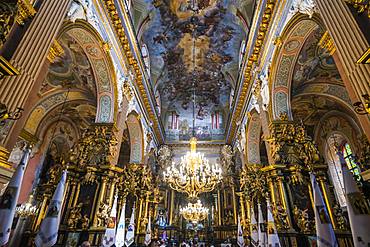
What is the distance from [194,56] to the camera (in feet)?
48.6

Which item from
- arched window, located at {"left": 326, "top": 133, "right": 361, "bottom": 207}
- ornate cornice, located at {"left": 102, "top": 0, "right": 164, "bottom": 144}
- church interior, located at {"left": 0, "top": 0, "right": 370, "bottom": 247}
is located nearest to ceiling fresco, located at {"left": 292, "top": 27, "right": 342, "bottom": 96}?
church interior, located at {"left": 0, "top": 0, "right": 370, "bottom": 247}

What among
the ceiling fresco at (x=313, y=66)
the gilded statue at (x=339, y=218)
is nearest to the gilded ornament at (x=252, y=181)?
the gilded statue at (x=339, y=218)

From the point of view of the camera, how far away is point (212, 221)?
15.9 m

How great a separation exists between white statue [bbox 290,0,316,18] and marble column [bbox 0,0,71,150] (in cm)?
579

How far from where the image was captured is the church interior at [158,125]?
3.70 meters

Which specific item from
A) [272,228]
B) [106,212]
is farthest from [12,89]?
[272,228]

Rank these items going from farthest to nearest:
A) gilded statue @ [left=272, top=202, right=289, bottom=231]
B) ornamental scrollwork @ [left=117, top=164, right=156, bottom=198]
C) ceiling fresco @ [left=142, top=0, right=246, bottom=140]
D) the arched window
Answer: the arched window → ceiling fresco @ [left=142, top=0, right=246, bottom=140] → ornamental scrollwork @ [left=117, top=164, right=156, bottom=198] → gilded statue @ [left=272, top=202, right=289, bottom=231]

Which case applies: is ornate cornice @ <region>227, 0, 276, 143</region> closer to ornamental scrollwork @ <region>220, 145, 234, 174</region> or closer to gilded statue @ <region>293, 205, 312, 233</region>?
ornamental scrollwork @ <region>220, 145, 234, 174</region>

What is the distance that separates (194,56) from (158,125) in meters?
5.42

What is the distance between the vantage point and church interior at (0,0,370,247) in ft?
12.1

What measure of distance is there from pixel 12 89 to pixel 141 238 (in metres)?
10.3

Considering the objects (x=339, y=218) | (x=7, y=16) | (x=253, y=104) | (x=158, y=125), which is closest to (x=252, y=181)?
(x=253, y=104)

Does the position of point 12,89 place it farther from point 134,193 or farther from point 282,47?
point 134,193

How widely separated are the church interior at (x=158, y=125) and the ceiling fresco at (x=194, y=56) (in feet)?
0.31
